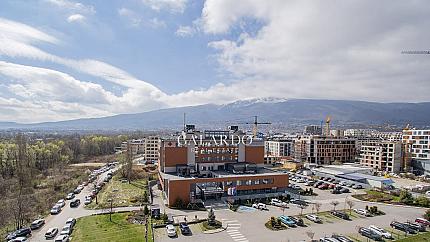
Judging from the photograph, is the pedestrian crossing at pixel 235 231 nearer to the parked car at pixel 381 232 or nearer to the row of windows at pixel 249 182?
the row of windows at pixel 249 182

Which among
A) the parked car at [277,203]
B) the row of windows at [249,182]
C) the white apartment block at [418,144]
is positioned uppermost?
the white apartment block at [418,144]

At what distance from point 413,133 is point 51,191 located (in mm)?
69402

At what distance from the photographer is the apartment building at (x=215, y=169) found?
109ft

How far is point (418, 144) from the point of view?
5897 cm

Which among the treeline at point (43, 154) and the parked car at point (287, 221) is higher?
the treeline at point (43, 154)

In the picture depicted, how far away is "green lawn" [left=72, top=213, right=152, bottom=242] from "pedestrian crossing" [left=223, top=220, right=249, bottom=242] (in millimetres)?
6748

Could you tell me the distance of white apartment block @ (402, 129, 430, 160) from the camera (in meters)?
57.0

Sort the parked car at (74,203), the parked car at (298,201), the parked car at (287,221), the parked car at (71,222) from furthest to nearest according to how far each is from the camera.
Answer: the parked car at (298,201), the parked car at (74,203), the parked car at (287,221), the parked car at (71,222)

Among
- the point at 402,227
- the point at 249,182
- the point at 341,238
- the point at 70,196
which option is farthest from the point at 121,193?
the point at 402,227

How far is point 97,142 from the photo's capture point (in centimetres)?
9169

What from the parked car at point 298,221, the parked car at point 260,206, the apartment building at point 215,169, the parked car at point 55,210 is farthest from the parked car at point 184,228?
the parked car at point 55,210

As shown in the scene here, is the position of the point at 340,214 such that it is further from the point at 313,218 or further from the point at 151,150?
the point at 151,150

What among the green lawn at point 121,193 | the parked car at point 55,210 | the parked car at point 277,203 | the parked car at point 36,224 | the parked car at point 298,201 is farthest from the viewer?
the parked car at point 298,201

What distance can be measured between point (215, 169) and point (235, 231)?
16633mm
